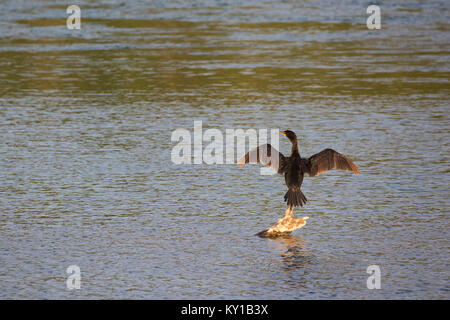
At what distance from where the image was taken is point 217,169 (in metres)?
13.9

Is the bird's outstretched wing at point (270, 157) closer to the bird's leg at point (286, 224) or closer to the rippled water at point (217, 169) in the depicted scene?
the bird's leg at point (286, 224)

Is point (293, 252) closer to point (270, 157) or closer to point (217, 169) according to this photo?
point (270, 157)

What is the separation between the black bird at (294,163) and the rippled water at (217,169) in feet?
1.69

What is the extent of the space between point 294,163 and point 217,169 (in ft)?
11.9

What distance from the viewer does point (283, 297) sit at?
8180 mm

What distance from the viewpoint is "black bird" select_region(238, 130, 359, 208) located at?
33.4 feet

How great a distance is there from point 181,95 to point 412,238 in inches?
465

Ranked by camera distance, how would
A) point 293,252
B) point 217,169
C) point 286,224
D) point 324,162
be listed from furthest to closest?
point 217,169
point 324,162
point 286,224
point 293,252

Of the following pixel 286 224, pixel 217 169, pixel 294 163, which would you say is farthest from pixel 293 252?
pixel 217 169

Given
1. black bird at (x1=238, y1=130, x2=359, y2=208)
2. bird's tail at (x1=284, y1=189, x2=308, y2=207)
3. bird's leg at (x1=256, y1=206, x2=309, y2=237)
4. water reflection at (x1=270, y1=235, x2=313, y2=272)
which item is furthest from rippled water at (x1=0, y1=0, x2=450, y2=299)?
black bird at (x1=238, y1=130, x2=359, y2=208)

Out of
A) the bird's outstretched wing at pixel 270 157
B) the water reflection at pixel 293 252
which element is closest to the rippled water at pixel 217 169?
the water reflection at pixel 293 252

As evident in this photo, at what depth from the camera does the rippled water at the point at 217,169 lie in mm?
8953

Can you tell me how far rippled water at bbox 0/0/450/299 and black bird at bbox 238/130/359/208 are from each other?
52 cm
